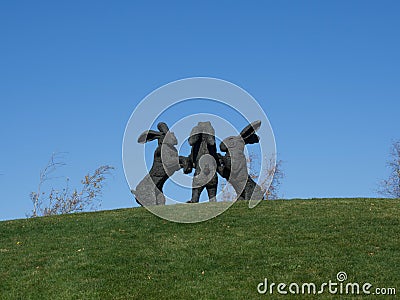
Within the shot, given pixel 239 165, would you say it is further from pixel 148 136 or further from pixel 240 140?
pixel 148 136

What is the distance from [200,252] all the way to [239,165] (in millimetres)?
9705

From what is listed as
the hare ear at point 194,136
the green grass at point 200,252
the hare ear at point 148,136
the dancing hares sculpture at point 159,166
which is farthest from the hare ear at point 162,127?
the green grass at point 200,252

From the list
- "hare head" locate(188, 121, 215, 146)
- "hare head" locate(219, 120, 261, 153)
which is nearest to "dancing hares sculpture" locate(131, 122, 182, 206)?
"hare head" locate(188, 121, 215, 146)

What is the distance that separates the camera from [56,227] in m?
20.9

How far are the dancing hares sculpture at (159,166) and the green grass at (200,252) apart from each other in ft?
8.42

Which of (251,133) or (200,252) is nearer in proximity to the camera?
(200,252)

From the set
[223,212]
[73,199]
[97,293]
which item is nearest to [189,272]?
[97,293]

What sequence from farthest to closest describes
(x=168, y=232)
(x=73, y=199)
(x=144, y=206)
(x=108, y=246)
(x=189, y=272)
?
1. (x=73, y=199)
2. (x=144, y=206)
3. (x=168, y=232)
4. (x=108, y=246)
5. (x=189, y=272)

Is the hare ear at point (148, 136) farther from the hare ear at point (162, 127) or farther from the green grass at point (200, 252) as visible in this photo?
the green grass at point (200, 252)

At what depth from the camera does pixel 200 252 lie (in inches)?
635

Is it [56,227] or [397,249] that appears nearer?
[397,249]

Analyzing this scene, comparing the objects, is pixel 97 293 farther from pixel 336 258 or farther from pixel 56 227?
→ pixel 56 227

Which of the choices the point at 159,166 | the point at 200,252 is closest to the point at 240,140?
the point at 159,166

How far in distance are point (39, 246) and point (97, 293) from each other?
529 cm
